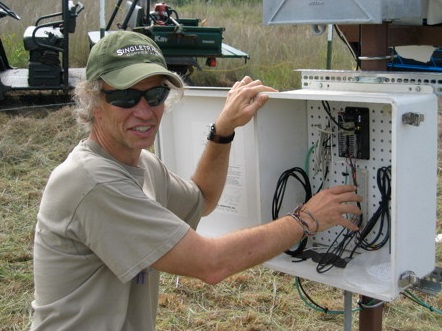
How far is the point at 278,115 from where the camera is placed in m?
2.25

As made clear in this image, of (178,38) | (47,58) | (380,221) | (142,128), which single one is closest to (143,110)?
(142,128)

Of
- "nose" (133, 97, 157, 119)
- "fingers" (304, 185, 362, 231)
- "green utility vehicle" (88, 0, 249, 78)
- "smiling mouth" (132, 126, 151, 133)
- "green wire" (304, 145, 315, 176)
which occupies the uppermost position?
"green utility vehicle" (88, 0, 249, 78)

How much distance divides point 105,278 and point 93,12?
30.4 ft

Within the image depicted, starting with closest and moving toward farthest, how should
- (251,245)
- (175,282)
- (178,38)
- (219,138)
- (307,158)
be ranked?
(251,245), (219,138), (307,158), (175,282), (178,38)

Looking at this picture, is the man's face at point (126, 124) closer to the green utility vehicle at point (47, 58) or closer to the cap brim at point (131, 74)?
the cap brim at point (131, 74)

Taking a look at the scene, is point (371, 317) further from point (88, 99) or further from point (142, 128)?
point (88, 99)

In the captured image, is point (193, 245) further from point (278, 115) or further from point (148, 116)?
point (278, 115)

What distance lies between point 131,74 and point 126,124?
0.15 metres

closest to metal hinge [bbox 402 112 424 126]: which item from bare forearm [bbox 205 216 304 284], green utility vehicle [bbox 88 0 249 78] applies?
bare forearm [bbox 205 216 304 284]

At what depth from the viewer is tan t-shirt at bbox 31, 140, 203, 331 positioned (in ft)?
5.64

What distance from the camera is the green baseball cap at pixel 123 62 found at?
180 cm

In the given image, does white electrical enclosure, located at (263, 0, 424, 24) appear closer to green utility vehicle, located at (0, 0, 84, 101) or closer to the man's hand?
the man's hand

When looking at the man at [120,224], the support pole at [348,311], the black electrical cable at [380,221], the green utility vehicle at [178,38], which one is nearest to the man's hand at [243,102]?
the man at [120,224]

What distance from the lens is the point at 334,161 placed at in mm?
2297
